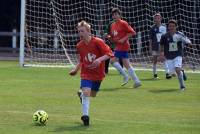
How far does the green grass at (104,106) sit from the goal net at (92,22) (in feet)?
20.8

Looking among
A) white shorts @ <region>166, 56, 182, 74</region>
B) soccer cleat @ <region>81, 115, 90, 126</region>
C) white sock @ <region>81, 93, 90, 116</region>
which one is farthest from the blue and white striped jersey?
soccer cleat @ <region>81, 115, 90, 126</region>

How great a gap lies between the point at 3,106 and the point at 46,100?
1.43m

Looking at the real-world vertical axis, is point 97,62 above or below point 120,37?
below

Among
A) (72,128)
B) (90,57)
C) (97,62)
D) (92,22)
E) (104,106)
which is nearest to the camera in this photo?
(72,128)

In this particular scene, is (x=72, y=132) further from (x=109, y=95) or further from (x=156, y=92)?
(x=156, y=92)

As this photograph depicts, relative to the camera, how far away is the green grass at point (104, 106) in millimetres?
11312

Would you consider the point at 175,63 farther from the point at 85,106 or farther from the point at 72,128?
the point at 72,128

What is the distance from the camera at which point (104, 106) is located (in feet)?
46.3

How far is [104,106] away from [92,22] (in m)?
14.9

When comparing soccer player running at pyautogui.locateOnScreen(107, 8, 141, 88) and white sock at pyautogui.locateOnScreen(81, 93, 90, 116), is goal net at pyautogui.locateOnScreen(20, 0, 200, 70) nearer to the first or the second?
soccer player running at pyautogui.locateOnScreen(107, 8, 141, 88)

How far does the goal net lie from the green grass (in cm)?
633

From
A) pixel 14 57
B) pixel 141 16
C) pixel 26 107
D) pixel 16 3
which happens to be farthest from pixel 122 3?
pixel 26 107

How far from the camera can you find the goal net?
89.1 ft

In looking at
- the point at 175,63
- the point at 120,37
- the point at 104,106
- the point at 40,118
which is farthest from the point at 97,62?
the point at 120,37
